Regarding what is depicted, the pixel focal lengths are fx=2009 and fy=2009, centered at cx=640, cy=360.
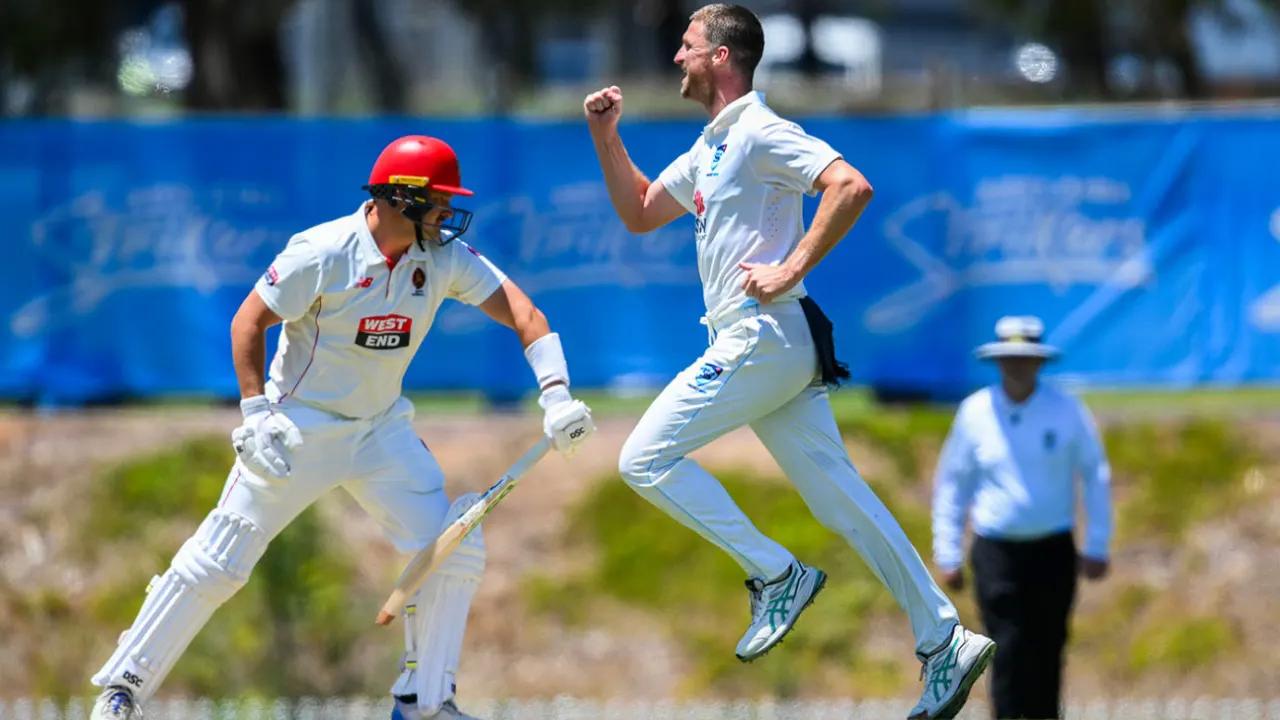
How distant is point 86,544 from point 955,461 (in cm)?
622

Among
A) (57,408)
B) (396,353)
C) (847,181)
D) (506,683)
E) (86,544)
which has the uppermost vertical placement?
(847,181)

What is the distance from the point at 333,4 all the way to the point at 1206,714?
1546 centimetres

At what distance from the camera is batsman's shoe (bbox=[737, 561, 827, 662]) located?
6406mm

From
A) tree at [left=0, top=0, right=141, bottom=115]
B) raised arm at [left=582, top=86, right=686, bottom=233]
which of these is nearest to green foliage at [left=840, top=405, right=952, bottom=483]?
raised arm at [left=582, top=86, right=686, bottom=233]

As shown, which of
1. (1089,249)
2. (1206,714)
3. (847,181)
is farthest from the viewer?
(1089,249)

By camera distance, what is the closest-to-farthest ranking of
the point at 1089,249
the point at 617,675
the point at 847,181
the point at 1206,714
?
the point at 847,181 → the point at 1206,714 → the point at 617,675 → the point at 1089,249

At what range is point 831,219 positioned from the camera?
620 centimetres

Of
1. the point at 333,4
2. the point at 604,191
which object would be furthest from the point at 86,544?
the point at 333,4

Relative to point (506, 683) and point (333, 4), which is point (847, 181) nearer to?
point (506, 683)

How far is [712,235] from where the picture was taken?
21.4 ft

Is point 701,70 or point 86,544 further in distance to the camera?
point 86,544

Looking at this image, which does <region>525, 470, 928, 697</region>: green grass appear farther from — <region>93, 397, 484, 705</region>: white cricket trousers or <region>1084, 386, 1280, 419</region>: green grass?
<region>93, 397, 484, 705</region>: white cricket trousers

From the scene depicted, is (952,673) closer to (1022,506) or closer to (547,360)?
(547,360)

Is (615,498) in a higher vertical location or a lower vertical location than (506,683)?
higher
